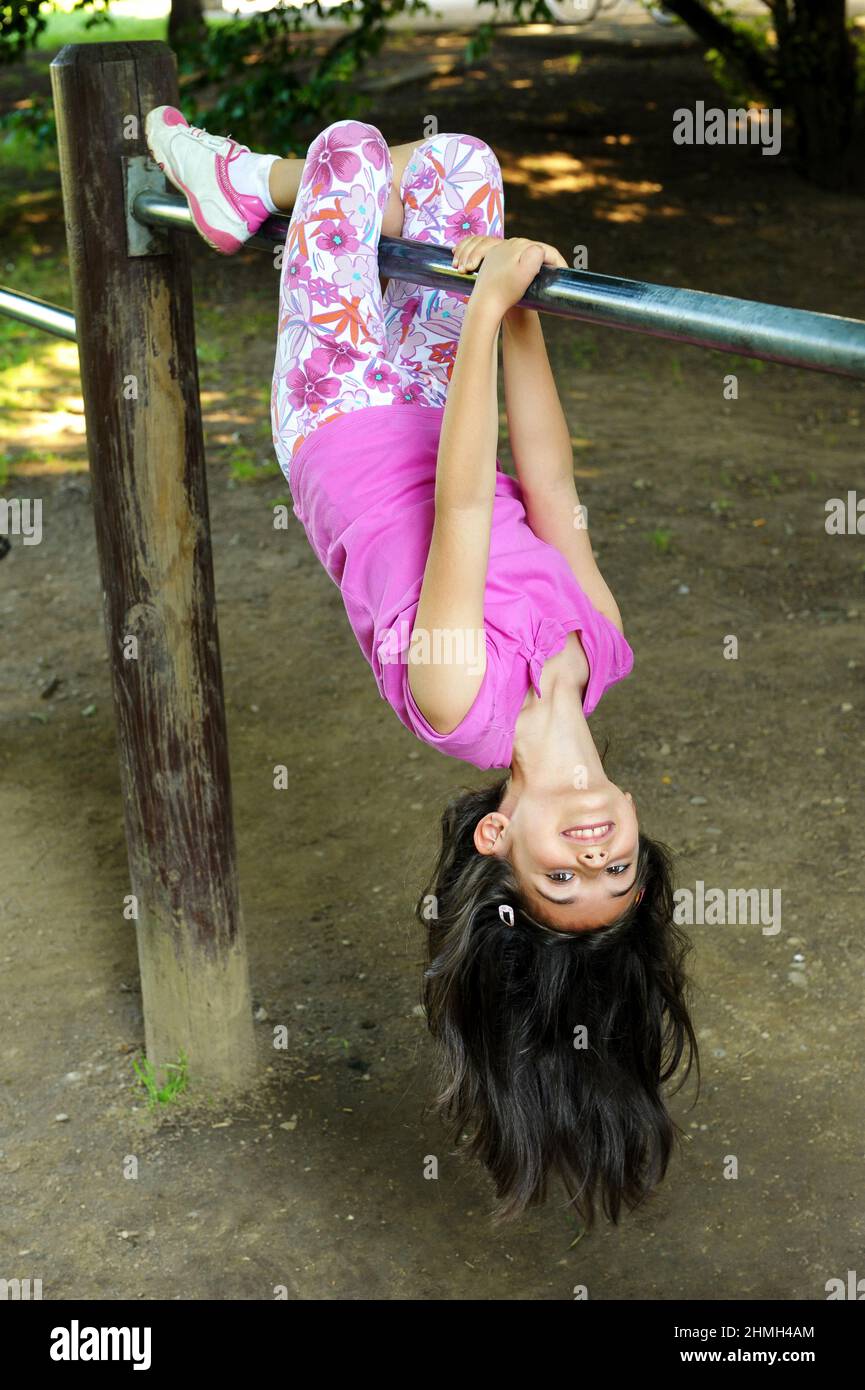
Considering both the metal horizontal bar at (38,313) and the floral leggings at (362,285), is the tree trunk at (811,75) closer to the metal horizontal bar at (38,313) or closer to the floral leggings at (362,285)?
the metal horizontal bar at (38,313)

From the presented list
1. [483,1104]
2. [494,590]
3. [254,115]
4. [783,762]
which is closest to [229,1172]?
[483,1104]

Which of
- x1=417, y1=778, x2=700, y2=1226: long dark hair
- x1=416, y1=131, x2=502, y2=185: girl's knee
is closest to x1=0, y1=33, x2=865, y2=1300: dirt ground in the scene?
x1=417, y1=778, x2=700, y2=1226: long dark hair

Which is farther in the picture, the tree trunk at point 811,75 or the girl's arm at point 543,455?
the tree trunk at point 811,75

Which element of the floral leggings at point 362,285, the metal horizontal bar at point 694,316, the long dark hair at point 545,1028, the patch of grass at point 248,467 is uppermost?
the patch of grass at point 248,467

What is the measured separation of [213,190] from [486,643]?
0.80 meters

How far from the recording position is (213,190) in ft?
A: 7.14

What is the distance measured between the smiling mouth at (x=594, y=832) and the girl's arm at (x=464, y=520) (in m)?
0.21

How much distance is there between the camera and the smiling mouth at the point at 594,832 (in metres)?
1.93

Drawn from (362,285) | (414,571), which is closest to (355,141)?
(362,285)

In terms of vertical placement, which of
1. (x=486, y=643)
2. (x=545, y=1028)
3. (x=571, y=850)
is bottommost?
(x=545, y=1028)

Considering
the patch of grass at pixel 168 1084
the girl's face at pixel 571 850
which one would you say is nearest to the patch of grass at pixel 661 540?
the patch of grass at pixel 168 1084

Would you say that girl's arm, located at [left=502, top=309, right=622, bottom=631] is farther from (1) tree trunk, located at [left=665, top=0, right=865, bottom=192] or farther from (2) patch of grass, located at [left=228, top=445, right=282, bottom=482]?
(1) tree trunk, located at [left=665, top=0, right=865, bottom=192]

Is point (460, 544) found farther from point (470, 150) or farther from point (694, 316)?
point (470, 150)

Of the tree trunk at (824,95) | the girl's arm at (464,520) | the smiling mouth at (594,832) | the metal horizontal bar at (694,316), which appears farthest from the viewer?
the tree trunk at (824,95)
